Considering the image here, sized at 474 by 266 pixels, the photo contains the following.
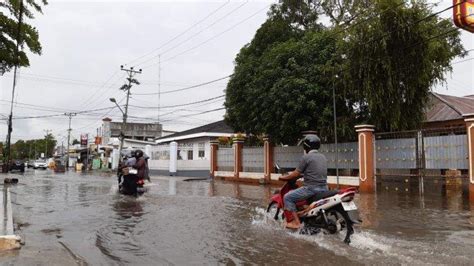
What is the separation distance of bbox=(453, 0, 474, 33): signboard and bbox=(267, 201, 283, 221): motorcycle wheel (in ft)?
23.1

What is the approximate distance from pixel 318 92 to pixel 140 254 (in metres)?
13.0

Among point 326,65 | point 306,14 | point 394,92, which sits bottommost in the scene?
point 394,92

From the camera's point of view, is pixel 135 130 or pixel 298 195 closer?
pixel 298 195

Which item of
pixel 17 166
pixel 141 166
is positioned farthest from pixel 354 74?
pixel 17 166

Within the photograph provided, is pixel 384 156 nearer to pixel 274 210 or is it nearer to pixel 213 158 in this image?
pixel 274 210

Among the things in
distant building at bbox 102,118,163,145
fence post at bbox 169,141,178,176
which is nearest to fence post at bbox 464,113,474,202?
fence post at bbox 169,141,178,176

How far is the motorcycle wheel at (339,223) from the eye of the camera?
7.21 m

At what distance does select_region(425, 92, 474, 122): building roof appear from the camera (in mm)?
24578

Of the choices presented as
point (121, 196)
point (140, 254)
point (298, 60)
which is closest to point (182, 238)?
point (140, 254)

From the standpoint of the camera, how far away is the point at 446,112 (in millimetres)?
25281

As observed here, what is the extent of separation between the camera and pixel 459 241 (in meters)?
7.74

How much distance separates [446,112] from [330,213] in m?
20.3

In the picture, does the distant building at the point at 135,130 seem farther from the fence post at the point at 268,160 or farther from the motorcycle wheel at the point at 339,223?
the motorcycle wheel at the point at 339,223

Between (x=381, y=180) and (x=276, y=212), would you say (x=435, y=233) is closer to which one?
(x=276, y=212)
